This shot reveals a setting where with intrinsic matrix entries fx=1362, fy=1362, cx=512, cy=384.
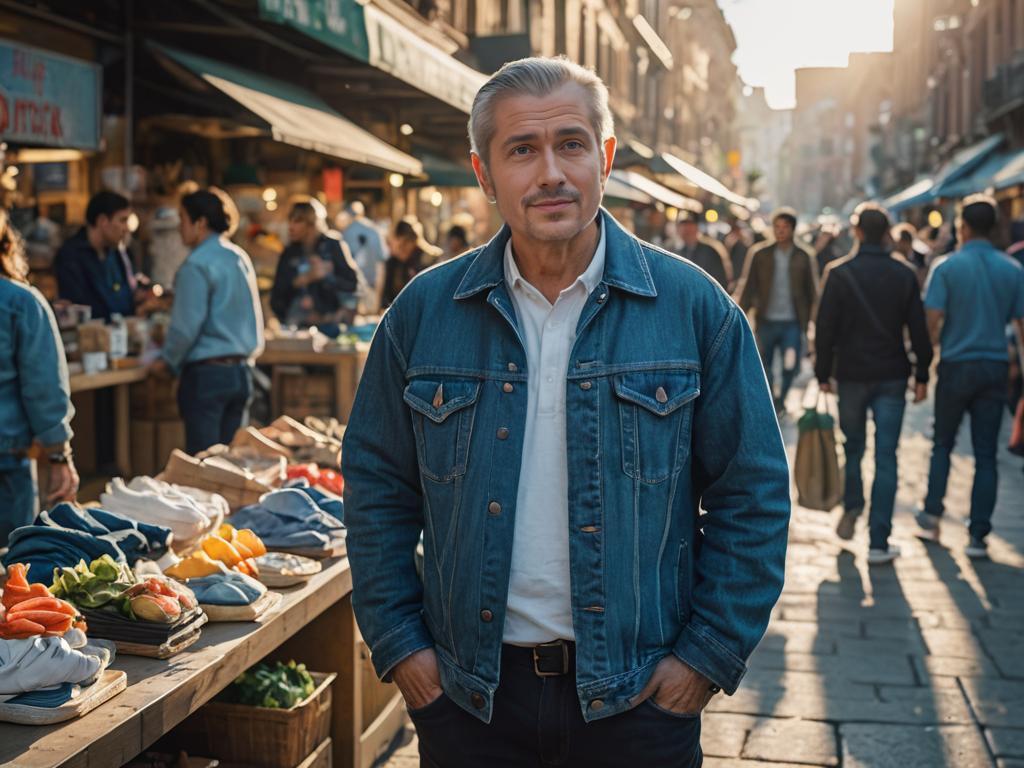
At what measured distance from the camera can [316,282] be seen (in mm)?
10062

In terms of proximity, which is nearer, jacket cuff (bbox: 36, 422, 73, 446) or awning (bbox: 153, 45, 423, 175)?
jacket cuff (bbox: 36, 422, 73, 446)

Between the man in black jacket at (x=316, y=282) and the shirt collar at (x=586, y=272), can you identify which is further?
the man in black jacket at (x=316, y=282)

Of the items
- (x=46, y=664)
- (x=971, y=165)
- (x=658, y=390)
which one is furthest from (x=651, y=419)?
(x=971, y=165)

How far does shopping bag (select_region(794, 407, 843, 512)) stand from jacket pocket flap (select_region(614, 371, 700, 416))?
5264 millimetres

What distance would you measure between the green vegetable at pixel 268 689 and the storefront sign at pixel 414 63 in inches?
286

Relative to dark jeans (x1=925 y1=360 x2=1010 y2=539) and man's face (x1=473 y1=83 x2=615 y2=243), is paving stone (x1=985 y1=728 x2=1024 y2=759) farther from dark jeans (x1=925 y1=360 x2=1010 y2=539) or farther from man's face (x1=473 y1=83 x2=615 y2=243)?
man's face (x1=473 y1=83 x2=615 y2=243)

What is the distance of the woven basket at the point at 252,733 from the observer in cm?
381

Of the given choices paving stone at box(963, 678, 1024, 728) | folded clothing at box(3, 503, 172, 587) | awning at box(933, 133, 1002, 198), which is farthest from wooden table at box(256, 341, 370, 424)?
awning at box(933, 133, 1002, 198)

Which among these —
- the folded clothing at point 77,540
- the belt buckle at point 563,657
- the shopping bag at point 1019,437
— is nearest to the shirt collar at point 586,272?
the belt buckle at point 563,657

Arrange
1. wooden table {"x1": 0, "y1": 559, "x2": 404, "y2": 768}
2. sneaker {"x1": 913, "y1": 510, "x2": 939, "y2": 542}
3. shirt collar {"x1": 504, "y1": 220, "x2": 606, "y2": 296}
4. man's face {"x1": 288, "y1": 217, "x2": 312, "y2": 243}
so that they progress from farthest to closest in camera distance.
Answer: man's face {"x1": 288, "y1": 217, "x2": 312, "y2": 243} < sneaker {"x1": 913, "y1": 510, "x2": 939, "y2": 542} < wooden table {"x1": 0, "y1": 559, "x2": 404, "y2": 768} < shirt collar {"x1": 504, "y1": 220, "x2": 606, "y2": 296}

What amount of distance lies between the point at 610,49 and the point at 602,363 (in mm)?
34717

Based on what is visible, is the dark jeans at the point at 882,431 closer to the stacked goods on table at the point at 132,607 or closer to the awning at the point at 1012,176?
the stacked goods on table at the point at 132,607

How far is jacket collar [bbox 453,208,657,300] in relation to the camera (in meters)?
2.50

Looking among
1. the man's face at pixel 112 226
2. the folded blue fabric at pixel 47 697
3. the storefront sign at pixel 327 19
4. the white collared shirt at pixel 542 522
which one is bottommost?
the folded blue fabric at pixel 47 697
